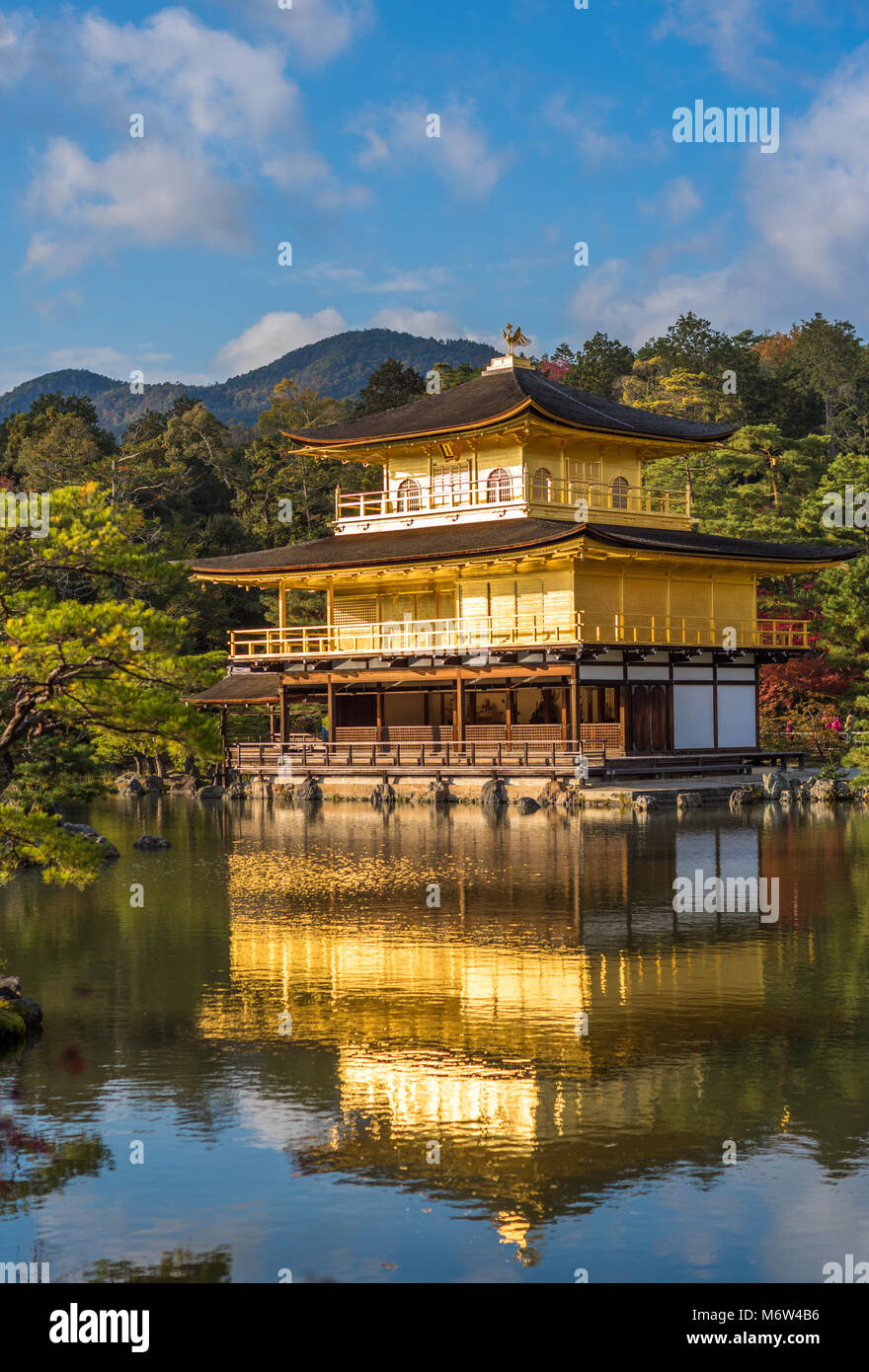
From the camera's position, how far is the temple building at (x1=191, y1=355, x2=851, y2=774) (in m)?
48.3

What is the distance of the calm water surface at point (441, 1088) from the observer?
995cm

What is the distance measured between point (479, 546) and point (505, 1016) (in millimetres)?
33719

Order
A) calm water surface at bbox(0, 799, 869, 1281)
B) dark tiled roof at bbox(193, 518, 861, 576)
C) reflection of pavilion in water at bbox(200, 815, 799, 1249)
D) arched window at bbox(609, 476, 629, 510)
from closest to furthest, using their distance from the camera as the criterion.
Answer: calm water surface at bbox(0, 799, 869, 1281) < reflection of pavilion in water at bbox(200, 815, 799, 1249) < dark tiled roof at bbox(193, 518, 861, 576) < arched window at bbox(609, 476, 629, 510)

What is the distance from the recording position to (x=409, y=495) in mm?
57562

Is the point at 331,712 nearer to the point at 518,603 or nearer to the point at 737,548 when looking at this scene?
the point at 518,603

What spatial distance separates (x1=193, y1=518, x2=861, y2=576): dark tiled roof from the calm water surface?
2273 centimetres

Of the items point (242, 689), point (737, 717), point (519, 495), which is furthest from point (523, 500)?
point (242, 689)

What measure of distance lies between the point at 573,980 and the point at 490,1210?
298 inches

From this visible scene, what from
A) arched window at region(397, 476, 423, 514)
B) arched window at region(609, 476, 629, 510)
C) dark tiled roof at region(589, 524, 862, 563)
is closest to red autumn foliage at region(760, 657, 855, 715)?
dark tiled roof at region(589, 524, 862, 563)

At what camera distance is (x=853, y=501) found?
58656 millimetres

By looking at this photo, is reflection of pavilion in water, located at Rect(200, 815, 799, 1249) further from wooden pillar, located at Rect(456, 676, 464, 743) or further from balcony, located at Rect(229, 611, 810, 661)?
wooden pillar, located at Rect(456, 676, 464, 743)

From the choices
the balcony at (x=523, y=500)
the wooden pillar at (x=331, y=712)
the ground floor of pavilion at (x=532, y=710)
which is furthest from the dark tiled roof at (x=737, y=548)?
the wooden pillar at (x=331, y=712)
